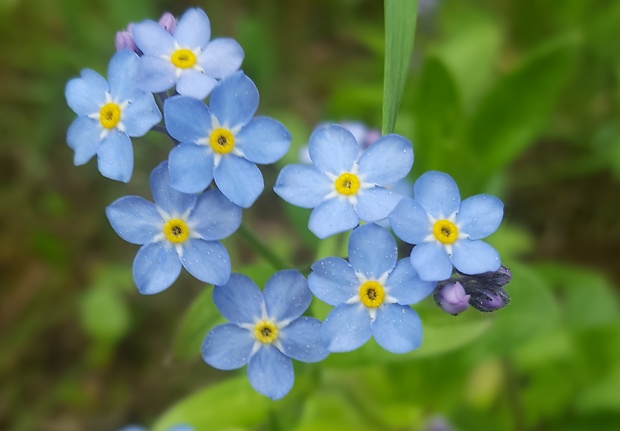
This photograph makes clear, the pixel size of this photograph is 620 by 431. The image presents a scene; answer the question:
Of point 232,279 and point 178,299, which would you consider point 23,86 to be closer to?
point 178,299

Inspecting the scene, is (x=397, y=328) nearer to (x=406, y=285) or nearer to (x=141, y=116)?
(x=406, y=285)

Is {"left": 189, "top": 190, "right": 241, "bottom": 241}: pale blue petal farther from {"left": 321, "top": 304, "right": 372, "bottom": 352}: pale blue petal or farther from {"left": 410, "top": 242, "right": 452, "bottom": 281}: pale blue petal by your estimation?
{"left": 410, "top": 242, "right": 452, "bottom": 281}: pale blue petal

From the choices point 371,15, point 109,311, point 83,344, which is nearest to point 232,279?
point 109,311

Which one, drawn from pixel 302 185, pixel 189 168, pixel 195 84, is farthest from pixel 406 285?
pixel 195 84

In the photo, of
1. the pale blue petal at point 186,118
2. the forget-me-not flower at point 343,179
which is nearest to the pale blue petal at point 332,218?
the forget-me-not flower at point 343,179

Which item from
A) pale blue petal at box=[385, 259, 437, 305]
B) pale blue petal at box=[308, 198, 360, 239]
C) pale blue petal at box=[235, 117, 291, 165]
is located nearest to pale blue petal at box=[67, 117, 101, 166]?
pale blue petal at box=[235, 117, 291, 165]

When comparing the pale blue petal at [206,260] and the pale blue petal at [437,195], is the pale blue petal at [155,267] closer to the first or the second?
the pale blue petal at [206,260]
